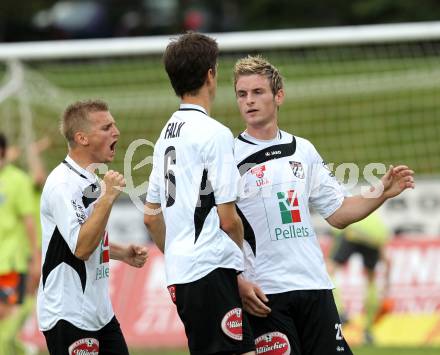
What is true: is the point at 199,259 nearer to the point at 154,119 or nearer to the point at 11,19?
the point at 154,119

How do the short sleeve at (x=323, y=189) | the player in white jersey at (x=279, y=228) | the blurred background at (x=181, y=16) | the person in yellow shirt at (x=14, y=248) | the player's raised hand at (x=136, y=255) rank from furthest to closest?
the blurred background at (x=181, y=16) → the person in yellow shirt at (x=14, y=248) → the player's raised hand at (x=136, y=255) → the short sleeve at (x=323, y=189) → the player in white jersey at (x=279, y=228)

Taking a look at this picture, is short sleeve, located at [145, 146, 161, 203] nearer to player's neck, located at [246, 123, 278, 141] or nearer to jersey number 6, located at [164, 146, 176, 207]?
jersey number 6, located at [164, 146, 176, 207]

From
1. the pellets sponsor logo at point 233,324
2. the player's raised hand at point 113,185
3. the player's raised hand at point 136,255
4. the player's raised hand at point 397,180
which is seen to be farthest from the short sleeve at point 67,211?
the player's raised hand at point 397,180

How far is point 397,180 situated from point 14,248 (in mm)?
4779

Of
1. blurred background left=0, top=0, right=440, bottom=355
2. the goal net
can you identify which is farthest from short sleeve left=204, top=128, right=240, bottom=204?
the goal net

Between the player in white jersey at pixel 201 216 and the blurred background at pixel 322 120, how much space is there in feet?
4.73

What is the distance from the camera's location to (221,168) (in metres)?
5.38

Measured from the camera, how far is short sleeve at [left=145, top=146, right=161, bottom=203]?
18.7 ft

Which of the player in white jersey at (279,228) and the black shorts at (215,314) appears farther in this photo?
the player in white jersey at (279,228)

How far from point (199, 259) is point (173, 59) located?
3.45 feet

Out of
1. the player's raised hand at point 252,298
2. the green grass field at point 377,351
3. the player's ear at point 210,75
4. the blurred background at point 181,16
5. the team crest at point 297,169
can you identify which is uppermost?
the blurred background at point 181,16

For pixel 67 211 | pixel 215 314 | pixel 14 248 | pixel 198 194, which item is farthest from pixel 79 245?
pixel 14 248

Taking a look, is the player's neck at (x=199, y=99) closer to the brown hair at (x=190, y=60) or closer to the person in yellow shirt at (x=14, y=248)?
the brown hair at (x=190, y=60)

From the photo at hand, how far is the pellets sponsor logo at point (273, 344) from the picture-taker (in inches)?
228
